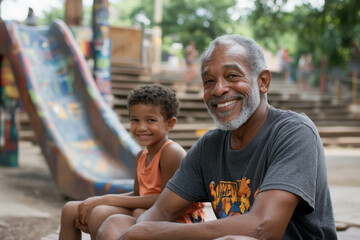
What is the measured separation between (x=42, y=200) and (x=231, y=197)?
169 inches

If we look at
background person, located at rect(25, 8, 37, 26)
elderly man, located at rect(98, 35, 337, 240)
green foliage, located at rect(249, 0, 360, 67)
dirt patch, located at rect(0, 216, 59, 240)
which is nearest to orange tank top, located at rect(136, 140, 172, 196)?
elderly man, located at rect(98, 35, 337, 240)

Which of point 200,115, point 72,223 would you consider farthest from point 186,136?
point 72,223

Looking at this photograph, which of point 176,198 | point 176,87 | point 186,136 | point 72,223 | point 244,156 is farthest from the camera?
point 176,87

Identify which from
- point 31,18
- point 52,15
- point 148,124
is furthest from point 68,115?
point 52,15

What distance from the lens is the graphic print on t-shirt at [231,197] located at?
2.26 meters

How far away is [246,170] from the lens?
88.7 inches

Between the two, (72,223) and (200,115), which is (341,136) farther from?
(72,223)

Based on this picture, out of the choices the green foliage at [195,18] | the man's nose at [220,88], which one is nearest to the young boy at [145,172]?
the man's nose at [220,88]

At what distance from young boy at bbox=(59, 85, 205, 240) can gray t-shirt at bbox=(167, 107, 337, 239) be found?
0.40 metres

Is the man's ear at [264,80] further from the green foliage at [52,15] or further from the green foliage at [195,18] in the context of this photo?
the green foliage at [52,15]

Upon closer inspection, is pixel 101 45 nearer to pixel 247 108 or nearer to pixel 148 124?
pixel 148 124

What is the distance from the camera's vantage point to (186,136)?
10.6 metres

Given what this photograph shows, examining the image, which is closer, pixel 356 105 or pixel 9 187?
pixel 9 187

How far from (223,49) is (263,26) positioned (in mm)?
11881
